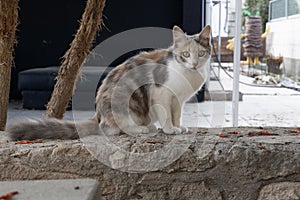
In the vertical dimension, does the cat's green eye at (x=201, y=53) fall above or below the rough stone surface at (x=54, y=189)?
above

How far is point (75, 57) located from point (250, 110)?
311cm

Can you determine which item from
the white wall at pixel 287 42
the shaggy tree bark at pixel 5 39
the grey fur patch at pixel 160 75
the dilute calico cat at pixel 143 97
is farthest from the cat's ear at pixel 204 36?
the white wall at pixel 287 42

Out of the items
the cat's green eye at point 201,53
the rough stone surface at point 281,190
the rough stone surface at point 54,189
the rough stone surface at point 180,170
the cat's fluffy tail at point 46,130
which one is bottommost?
the rough stone surface at point 281,190

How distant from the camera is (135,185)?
52.0 inches

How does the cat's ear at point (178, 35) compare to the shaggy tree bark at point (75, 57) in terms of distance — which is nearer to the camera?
the cat's ear at point (178, 35)

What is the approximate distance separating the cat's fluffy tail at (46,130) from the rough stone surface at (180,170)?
0.16m

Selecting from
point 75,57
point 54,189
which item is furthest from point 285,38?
point 54,189

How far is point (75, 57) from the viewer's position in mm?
2141

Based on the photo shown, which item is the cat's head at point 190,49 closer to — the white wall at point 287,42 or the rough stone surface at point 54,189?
the rough stone surface at point 54,189

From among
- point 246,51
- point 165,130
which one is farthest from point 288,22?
point 165,130

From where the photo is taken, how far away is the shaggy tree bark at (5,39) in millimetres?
1889

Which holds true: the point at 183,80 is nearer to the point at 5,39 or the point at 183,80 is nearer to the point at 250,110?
the point at 5,39

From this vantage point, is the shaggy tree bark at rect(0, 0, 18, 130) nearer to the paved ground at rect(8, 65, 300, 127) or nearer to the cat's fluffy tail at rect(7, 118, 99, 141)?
the cat's fluffy tail at rect(7, 118, 99, 141)

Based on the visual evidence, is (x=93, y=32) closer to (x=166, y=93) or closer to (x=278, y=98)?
(x=166, y=93)
